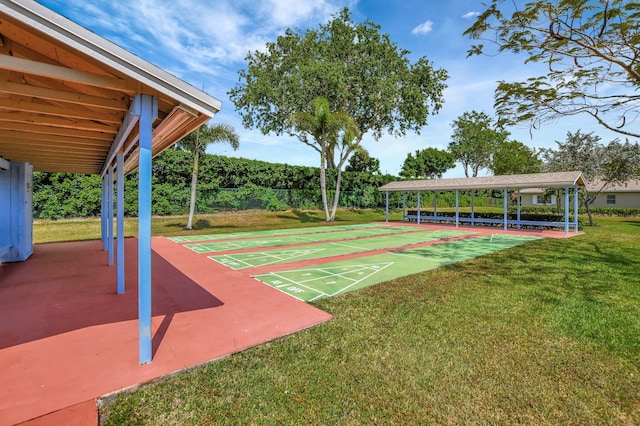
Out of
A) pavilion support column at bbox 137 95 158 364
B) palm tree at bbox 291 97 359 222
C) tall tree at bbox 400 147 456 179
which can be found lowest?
pavilion support column at bbox 137 95 158 364

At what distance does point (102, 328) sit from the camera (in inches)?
158

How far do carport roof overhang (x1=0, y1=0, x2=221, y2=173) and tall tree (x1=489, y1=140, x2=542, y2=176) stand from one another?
44.9m

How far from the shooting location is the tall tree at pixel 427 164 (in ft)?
184

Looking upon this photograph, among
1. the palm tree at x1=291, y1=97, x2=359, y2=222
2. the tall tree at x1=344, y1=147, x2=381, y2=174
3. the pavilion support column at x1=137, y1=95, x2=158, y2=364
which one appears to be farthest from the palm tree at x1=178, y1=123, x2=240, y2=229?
the tall tree at x1=344, y1=147, x2=381, y2=174

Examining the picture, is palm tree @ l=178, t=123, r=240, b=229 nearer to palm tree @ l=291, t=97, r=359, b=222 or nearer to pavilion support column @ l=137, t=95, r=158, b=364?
palm tree @ l=291, t=97, r=359, b=222

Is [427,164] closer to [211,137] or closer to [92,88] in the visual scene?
[211,137]

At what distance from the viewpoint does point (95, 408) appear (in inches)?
98.0

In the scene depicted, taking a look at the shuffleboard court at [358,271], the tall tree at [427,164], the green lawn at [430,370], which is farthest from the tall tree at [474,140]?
the green lawn at [430,370]

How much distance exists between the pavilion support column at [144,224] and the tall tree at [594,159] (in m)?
24.7

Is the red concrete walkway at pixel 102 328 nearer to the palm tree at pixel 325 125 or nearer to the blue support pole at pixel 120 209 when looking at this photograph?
the blue support pole at pixel 120 209

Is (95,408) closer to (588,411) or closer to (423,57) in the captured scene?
(588,411)

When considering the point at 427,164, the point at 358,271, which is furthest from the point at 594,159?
the point at 427,164

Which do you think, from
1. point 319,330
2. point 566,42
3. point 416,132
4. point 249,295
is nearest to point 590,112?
point 566,42

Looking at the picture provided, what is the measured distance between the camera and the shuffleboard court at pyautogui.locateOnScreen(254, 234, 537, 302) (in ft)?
19.3
